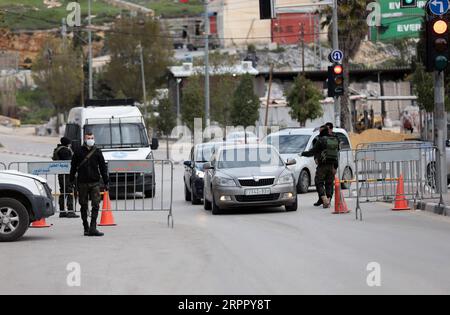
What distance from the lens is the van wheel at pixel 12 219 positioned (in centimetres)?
1681

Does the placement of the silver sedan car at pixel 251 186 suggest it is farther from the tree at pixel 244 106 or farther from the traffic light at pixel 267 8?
the tree at pixel 244 106

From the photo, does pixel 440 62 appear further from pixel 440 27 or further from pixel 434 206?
pixel 434 206

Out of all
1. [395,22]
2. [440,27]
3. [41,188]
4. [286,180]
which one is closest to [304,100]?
[395,22]

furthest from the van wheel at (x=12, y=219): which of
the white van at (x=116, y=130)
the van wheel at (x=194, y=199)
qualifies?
the white van at (x=116, y=130)

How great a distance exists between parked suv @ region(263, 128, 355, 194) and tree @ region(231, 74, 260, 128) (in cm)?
3122

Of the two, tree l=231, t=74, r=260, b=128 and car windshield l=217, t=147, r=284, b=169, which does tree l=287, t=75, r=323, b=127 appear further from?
car windshield l=217, t=147, r=284, b=169

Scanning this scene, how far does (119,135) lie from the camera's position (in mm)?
30297

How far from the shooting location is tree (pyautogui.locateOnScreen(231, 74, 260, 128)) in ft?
203

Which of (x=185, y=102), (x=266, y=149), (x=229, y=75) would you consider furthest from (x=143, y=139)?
Result: (x=229, y=75)

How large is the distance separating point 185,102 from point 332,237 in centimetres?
4514

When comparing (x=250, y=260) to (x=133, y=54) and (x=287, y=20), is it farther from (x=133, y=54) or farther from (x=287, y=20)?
(x=287, y=20)

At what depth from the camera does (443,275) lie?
11.8 meters

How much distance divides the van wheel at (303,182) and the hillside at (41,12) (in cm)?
1985

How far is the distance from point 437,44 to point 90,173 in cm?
787
